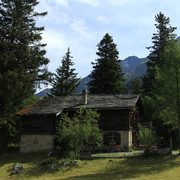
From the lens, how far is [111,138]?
27.0 meters

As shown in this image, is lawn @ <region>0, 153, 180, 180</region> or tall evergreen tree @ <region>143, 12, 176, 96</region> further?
tall evergreen tree @ <region>143, 12, 176, 96</region>

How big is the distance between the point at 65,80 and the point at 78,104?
58.2 feet

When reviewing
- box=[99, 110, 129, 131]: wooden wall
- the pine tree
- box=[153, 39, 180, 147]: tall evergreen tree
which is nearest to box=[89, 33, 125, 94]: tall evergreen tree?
the pine tree

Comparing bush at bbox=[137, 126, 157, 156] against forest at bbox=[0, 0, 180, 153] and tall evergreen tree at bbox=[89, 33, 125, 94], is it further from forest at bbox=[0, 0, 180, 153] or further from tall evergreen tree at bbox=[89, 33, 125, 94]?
tall evergreen tree at bbox=[89, 33, 125, 94]

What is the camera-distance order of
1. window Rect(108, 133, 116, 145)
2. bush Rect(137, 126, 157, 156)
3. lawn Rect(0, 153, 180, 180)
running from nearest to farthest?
lawn Rect(0, 153, 180, 180)
bush Rect(137, 126, 157, 156)
window Rect(108, 133, 116, 145)

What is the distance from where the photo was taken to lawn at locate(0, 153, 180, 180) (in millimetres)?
16172

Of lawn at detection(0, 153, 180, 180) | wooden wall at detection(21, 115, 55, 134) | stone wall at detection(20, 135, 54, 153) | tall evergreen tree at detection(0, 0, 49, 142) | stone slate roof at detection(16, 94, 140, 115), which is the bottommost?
lawn at detection(0, 153, 180, 180)

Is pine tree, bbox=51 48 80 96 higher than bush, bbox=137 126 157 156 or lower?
higher

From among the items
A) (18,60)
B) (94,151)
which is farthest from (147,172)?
(18,60)

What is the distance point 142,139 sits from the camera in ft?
70.0

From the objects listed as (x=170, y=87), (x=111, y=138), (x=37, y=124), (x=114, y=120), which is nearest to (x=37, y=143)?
(x=37, y=124)

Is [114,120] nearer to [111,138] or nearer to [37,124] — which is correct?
[111,138]

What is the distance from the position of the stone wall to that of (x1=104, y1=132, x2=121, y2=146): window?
21.2 feet

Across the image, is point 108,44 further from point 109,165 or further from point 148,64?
point 109,165
